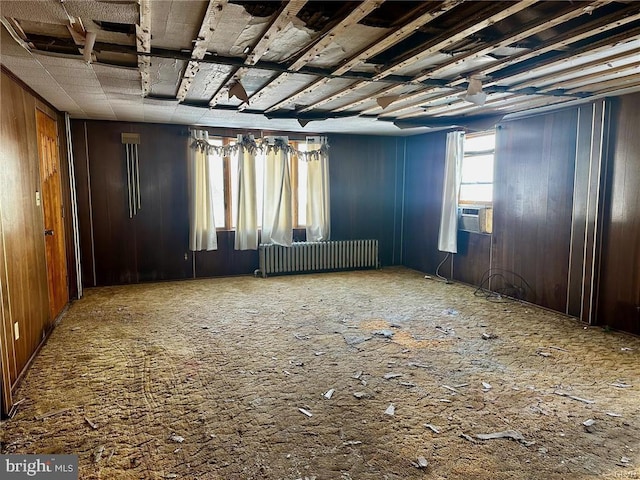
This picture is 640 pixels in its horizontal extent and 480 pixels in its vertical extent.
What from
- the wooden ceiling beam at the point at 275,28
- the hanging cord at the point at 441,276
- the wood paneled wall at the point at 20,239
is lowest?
the hanging cord at the point at 441,276

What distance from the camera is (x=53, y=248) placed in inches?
179

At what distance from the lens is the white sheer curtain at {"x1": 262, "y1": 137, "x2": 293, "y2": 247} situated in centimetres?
672

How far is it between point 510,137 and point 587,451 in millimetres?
4066

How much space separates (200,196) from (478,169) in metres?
4.03

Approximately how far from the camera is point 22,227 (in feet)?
11.0

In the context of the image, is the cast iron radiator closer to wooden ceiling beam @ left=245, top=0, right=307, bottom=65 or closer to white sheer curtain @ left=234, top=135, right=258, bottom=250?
white sheer curtain @ left=234, top=135, right=258, bottom=250

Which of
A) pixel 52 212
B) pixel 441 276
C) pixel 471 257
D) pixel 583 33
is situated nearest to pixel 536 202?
pixel 471 257

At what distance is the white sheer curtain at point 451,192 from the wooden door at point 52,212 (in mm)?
5038

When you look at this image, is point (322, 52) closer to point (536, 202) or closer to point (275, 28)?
point (275, 28)

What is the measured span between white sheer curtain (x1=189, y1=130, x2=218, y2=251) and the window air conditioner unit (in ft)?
12.1

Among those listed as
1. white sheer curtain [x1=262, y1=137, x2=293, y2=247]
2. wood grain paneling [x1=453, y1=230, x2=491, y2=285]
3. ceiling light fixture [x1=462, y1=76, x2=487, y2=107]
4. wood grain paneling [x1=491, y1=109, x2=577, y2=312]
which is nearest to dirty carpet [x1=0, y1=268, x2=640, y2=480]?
wood grain paneling [x1=491, y1=109, x2=577, y2=312]

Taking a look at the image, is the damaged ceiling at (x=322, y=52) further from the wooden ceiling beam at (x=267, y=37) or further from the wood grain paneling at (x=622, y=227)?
the wood grain paneling at (x=622, y=227)

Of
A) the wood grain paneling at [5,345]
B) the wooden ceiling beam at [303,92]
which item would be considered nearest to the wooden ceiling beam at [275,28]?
the wooden ceiling beam at [303,92]

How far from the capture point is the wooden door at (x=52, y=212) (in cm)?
423
